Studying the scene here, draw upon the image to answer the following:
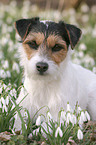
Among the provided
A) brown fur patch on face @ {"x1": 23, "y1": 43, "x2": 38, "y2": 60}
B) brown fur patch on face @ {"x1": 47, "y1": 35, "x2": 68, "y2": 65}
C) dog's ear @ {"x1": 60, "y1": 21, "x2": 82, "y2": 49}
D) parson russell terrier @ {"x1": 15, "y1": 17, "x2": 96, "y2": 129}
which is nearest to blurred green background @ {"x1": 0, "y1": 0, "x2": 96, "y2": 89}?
brown fur patch on face @ {"x1": 23, "y1": 43, "x2": 38, "y2": 60}

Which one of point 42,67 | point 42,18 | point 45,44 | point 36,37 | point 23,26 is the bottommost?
point 42,67

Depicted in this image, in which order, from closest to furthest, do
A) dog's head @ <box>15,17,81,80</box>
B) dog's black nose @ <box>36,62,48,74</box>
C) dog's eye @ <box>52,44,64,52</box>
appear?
dog's black nose @ <box>36,62,48,74</box>, dog's head @ <box>15,17,81,80</box>, dog's eye @ <box>52,44,64,52</box>

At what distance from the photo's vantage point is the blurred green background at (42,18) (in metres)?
5.88

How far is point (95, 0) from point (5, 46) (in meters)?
11.2

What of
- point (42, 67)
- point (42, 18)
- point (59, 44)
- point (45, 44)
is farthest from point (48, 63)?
point (42, 18)

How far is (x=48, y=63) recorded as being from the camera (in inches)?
158

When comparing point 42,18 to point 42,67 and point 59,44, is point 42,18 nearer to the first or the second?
point 59,44

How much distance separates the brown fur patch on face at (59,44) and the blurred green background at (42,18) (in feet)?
2.46

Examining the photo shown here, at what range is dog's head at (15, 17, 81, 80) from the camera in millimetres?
4052

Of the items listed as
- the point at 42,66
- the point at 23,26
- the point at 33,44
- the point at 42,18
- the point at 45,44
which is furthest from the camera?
the point at 42,18

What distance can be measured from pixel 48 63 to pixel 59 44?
478 millimetres

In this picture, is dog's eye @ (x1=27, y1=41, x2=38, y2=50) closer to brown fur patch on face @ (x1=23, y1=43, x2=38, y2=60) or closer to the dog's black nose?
brown fur patch on face @ (x1=23, y1=43, x2=38, y2=60)

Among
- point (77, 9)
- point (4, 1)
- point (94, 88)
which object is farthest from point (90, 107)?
point (4, 1)

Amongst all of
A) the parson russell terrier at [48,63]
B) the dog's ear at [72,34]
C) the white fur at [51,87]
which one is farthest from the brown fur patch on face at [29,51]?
the dog's ear at [72,34]
